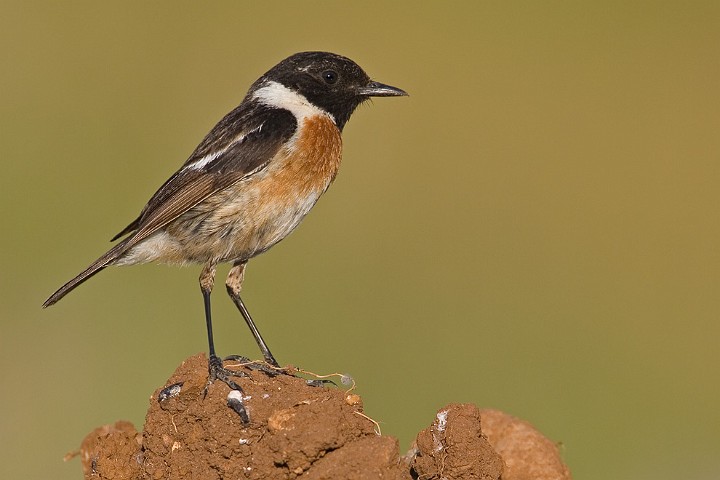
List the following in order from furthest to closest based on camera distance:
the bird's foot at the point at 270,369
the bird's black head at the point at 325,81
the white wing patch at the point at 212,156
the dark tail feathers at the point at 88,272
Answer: the bird's black head at the point at 325,81
the white wing patch at the point at 212,156
the dark tail feathers at the point at 88,272
the bird's foot at the point at 270,369

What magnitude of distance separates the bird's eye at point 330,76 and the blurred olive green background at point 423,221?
3.33 meters

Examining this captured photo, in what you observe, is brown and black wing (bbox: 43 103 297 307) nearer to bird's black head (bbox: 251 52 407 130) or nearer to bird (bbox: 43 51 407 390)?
bird (bbox: 43 51 407 390)

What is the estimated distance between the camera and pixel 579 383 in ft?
37.6

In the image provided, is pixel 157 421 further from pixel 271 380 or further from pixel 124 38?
pixel 124 38

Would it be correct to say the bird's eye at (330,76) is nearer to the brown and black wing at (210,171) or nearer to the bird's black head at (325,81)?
the bird's black head at (325,81)

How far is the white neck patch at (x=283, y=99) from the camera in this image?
7.60 meters

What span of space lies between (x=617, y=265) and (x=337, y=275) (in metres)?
3.58

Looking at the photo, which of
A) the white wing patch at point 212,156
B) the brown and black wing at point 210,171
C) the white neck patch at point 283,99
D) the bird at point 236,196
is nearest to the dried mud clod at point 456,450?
the bird at point 236,196

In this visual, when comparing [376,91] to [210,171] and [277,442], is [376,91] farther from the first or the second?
[277,442]

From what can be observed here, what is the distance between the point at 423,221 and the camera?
1492cm

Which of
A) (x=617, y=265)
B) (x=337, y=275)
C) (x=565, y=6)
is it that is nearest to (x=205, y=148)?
(x=337, y=275)

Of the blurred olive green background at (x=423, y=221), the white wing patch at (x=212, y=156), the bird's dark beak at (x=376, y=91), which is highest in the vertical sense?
the bird's dark beak at (x=376, y=91)

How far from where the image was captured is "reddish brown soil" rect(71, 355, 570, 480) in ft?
16.5

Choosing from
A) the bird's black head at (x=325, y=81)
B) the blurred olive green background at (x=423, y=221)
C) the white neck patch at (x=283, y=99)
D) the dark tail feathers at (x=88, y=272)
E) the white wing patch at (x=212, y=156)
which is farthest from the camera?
the blurred olive green background at (x=423, y=221)
